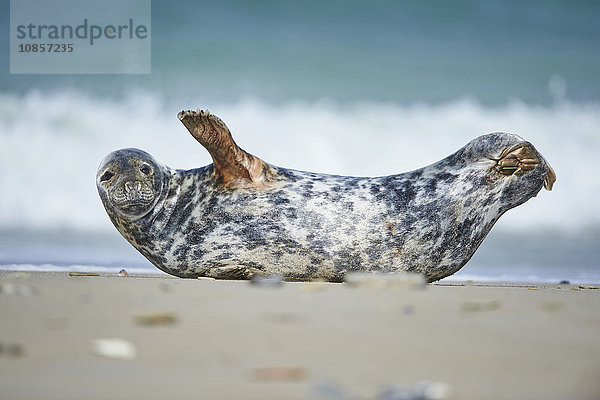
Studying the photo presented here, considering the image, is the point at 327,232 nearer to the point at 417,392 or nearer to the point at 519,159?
the point at 519,159

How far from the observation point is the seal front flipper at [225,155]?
158 inches

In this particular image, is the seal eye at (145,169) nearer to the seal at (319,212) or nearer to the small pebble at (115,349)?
the seal at (319,212)

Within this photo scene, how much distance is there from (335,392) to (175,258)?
314 cm

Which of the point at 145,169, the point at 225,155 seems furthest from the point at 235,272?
the point at 145,169

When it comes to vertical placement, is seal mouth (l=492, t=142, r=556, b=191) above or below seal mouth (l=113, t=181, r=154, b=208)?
above

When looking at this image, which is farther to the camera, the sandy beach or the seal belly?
the seal belly

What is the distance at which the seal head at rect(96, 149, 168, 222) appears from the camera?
4.27 m

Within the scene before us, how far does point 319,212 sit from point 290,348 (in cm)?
253

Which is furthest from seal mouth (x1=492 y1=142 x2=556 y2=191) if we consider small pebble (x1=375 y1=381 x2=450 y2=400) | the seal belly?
small pebble (x1=375 y1=381 x2=450 y2=400)

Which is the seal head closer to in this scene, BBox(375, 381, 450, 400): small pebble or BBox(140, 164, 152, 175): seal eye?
BBox(140, 164, 152, 175): seal eye

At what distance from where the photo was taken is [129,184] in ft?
14.1

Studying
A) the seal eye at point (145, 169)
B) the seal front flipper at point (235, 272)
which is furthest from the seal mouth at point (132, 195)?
the seal front flipper at point (235, 272)

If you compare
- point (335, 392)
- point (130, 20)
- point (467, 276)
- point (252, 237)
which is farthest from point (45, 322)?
point (130, 20)

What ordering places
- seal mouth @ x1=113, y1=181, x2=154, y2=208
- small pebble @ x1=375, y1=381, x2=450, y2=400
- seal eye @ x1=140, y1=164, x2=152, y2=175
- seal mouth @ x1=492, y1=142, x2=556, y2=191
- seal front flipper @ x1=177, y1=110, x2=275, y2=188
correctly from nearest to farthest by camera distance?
small pebble @ x1=375, y1=381, x2=450, y2=400 < seal front flipper @ x1=177, y1=110, x2=275, y2=188 < seal mouth @ x1=492, y1=142, x2=556, y2=191 < seal mouth @ x1=113, y1=181, x2=154, y2=208 < seal eye @ x1=140, y1=164, x2=152, y2=175
